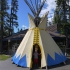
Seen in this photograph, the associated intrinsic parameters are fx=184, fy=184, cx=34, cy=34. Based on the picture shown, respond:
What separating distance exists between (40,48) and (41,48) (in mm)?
165

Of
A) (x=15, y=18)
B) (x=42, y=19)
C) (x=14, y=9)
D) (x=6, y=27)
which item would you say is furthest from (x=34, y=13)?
(x=14, y=9)

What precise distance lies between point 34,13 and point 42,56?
4438 mm

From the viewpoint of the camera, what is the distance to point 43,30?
15.4m

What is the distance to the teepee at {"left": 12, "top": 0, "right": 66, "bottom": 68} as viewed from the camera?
1367 centimetres

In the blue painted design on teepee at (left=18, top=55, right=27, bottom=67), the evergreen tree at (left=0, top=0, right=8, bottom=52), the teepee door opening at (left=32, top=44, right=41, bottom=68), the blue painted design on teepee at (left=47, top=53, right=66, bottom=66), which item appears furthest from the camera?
the evergreen tree at (left=0, top=0, right=8, bottom=52)

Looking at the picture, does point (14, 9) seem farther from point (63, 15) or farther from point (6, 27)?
point (63, 15)

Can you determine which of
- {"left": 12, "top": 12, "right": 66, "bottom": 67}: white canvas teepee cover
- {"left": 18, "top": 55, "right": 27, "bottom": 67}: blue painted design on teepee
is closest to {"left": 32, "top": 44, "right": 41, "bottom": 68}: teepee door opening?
{"left": 12, "top": 12, "right": 66, "bottom": 67}: white canvas teepee cover

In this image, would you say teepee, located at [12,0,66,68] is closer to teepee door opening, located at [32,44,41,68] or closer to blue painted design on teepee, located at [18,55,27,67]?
blue painted design on teepee, located at [18,55,27,67]

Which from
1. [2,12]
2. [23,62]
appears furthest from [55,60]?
[2,12]

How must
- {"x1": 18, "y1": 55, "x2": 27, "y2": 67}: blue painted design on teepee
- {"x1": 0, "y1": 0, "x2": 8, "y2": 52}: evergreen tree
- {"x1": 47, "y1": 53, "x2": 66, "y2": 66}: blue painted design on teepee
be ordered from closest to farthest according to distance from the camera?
1. {"x1": 47, "y1": 53, "x2": 66, "y2": 66}: blue painted design on teepee
2. {"x1": 18, "y1": 55, "x2": 27, "y2": 67}: blue painted design on teepee
3. {"x1": 0, "y1": 0, "x2": 8, "y2": 52}: evergreen tree

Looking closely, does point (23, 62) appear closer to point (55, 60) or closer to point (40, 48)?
point (40, 48)

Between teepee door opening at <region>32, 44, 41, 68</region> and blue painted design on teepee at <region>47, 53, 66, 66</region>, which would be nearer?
blue painted design on teepee at <region>47, 53, 66, 66</region>

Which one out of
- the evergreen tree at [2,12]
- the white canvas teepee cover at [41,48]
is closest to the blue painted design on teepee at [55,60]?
the white canvas teepee cover at [41,48]

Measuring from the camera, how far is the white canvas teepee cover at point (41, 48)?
45.0ft
